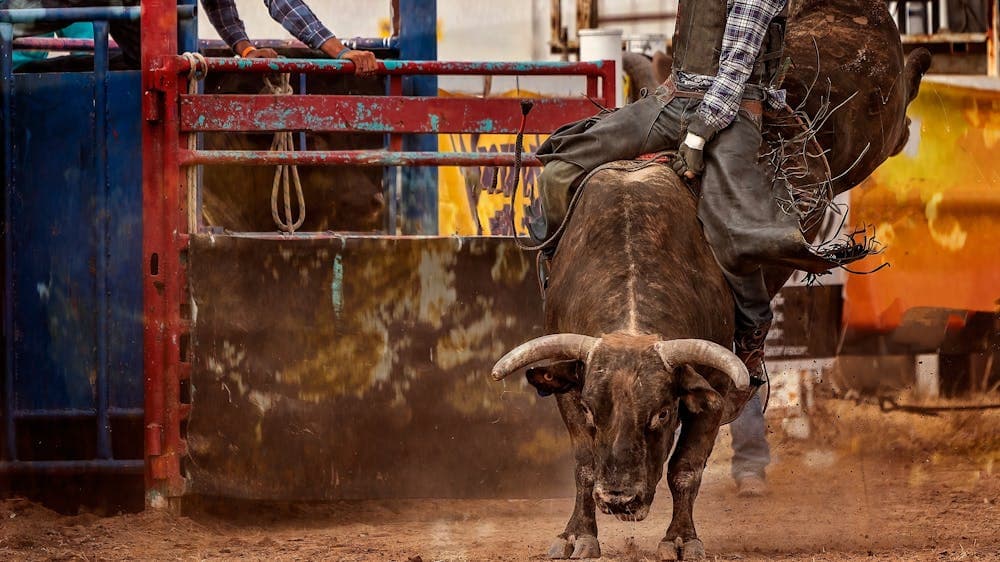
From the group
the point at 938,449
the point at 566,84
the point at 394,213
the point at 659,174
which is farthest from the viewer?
the point at 566,84

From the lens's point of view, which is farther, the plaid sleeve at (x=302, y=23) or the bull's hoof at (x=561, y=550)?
the plaid sleeve at (x=302, y=23)

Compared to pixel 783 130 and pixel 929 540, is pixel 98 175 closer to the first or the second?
pixel 783 130

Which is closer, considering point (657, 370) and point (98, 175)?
point (657, 370)

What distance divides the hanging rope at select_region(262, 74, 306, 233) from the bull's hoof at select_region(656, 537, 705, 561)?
8.80 ft

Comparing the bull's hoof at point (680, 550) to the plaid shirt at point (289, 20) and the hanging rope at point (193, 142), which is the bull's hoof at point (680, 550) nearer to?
the hanging rope at point (193, 142)

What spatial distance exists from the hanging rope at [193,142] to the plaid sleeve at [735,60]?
2.25 m

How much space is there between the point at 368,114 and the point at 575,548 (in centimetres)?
231

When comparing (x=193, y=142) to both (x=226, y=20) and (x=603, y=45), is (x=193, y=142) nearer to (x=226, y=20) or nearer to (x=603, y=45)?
(x=226, y=20)

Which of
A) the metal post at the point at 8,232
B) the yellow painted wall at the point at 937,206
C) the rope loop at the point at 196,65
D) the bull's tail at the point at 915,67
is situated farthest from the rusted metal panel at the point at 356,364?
the yellow painted wall at the point at 937,206

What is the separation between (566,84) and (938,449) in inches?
295

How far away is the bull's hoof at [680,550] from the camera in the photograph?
5277 mm

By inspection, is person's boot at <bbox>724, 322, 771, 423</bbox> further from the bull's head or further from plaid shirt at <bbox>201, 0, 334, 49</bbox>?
plaid shirt at <bbox>201, 0, 334, 49</bbox>

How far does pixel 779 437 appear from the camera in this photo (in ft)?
28.6

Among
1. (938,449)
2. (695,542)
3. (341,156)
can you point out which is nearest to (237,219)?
(341,156)
